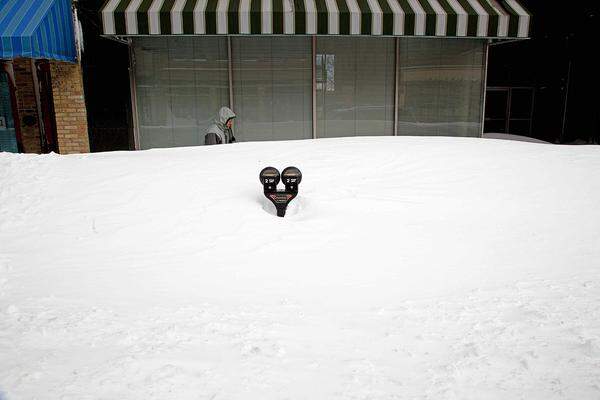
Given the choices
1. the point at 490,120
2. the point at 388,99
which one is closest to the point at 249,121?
the point at 388,99

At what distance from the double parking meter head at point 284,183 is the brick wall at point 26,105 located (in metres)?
6.70

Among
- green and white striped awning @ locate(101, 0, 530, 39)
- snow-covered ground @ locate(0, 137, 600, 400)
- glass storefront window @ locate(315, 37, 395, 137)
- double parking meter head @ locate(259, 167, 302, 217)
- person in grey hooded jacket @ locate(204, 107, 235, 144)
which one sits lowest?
snow-covered ground @ locate(0, 137, 600, 400)

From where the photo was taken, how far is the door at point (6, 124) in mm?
8883


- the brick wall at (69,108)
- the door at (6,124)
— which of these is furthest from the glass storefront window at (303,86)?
the door at (6,124)

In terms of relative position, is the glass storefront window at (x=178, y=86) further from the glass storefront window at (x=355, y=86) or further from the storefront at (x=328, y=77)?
the glass storefront window at (x=355, y=86)

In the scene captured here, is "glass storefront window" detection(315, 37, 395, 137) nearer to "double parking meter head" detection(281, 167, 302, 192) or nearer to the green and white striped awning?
the green and white striped awning

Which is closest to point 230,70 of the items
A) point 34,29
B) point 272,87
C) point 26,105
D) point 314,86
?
point 272,87

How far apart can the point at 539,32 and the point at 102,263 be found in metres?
14.3

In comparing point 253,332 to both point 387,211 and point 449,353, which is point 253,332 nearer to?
point 449,353

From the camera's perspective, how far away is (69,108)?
8.18 meters

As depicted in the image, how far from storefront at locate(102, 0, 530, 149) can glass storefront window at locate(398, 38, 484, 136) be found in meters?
0.02

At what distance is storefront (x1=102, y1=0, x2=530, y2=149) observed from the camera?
311 inches

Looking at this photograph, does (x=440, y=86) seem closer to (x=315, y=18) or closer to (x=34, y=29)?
(x=315, y=18)

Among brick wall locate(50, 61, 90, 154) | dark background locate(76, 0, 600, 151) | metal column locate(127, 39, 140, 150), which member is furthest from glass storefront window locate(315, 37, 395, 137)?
dark background locate(76, 0, 600, 151)
